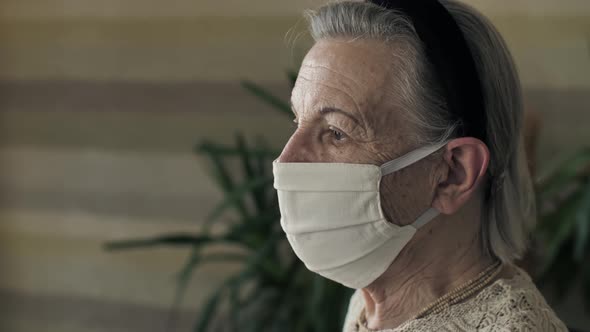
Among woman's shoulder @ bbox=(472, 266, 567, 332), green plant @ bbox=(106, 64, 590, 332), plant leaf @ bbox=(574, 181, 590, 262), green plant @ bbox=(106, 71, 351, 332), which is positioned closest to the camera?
woman's shoulder @ bbox=(472, 266, 567, 332)

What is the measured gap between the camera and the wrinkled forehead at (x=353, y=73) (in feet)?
4.13

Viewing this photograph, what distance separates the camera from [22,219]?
360 cm

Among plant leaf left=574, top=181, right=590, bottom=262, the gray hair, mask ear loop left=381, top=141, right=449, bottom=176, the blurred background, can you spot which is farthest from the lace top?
the blurred background

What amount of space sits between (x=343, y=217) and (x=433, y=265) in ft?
0.64

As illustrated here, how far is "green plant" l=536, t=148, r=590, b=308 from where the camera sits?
7.14 ft

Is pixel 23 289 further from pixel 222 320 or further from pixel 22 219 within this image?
pixel 222 320

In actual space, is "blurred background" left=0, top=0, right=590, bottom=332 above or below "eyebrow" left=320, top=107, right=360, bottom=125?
below

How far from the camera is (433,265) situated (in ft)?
4.41

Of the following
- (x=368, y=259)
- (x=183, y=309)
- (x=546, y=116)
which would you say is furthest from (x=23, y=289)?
(x=368, y=259)

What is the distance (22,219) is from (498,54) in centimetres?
287

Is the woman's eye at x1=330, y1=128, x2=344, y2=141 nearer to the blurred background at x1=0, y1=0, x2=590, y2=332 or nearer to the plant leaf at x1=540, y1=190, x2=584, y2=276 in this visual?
the plant leaf at x1=540, y1=190, x2=584, y2=276

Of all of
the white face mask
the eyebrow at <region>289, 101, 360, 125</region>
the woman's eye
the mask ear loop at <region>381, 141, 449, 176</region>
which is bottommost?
the white face mask

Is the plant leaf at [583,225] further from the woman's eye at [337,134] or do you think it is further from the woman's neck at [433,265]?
the woman's eye at [337,134]

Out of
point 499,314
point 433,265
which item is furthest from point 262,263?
point 499,314
